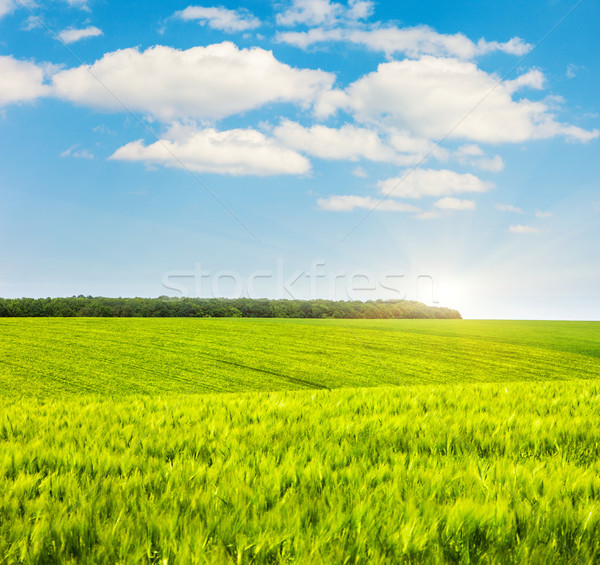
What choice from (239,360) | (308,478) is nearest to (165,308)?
(239,360)

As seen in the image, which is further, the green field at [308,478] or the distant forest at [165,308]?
the distant forest at [165,308]

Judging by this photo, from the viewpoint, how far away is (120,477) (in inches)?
119

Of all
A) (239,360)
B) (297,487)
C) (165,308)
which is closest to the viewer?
(297,487)

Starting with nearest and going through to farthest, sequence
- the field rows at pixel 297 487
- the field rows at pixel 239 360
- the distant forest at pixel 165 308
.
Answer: the field rows at pixel 297 487 < the field rows at pixel 239 360 < the distant forest at pixel 165 308

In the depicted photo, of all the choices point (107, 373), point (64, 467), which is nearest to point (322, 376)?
point (107, 373)

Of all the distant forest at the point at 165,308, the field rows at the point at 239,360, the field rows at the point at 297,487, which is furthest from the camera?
the distant forest at the point at 165,308

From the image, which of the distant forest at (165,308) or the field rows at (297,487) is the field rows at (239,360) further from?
the distant forest at (165,308)

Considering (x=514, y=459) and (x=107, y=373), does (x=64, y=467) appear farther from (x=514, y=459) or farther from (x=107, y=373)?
(x=107, y=373)

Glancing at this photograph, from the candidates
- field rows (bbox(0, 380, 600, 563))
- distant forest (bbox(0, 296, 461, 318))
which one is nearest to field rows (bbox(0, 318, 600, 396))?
field rows (bbox(0, 380, 600, 563))

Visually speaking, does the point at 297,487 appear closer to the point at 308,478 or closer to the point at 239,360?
the point at 308,478

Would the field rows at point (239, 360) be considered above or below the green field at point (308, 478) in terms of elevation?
below

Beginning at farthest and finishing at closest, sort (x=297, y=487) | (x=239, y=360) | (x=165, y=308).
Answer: (x=165, y=308), (x=239, y=360), (x=297, y=487)

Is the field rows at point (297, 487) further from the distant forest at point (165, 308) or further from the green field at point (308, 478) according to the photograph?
the distant forest at point (165, 308)

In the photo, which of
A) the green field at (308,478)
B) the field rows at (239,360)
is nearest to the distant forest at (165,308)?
the field rows at (239,360)
